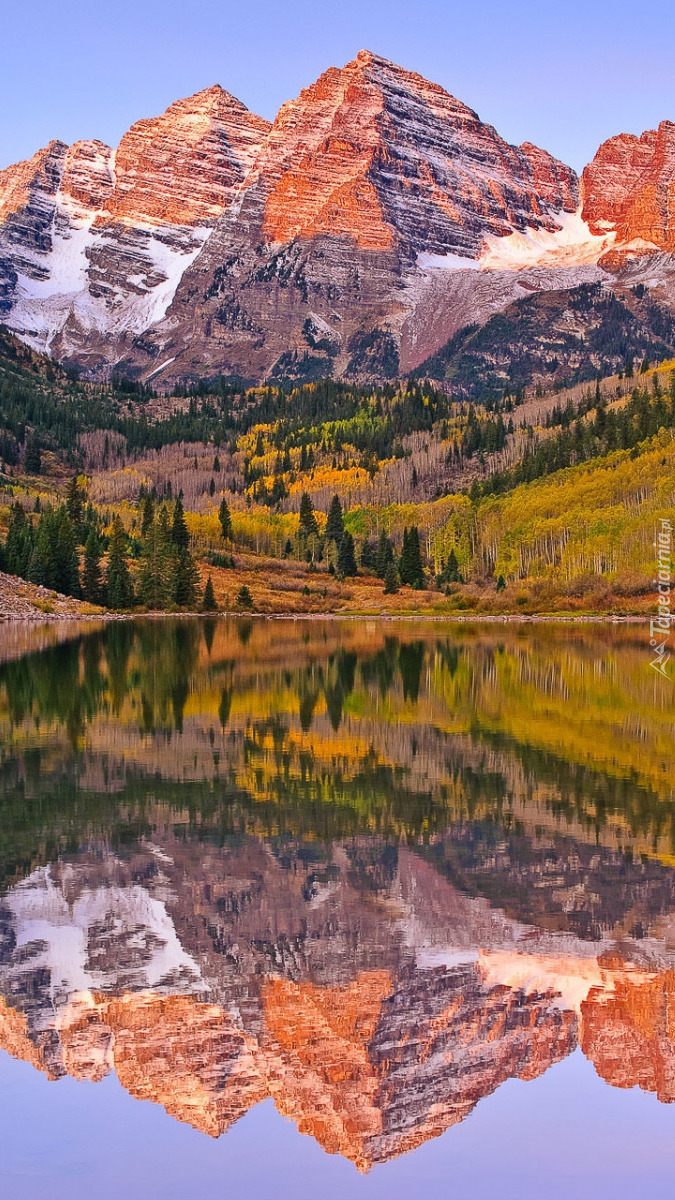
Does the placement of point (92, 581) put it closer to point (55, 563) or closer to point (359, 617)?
point (55, 563)

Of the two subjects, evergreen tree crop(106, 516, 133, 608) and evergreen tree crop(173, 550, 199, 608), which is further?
evergreen tree crop(173, 550, 199, 608)

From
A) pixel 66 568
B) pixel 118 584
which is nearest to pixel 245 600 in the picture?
pixel 118 584

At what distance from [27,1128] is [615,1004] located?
737 cm

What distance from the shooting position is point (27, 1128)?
1438 centimetres

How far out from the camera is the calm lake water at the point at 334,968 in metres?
14.0

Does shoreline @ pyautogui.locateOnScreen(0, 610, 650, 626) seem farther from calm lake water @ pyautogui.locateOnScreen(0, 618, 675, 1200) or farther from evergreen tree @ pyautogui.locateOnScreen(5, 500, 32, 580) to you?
calm lake water @ pyautogui.locateOnScreen(0, 618, 675, 1200)

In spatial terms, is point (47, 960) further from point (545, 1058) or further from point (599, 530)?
point (599, 530)

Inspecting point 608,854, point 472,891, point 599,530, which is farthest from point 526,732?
point 599,530

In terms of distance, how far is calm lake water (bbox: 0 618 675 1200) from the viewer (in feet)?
46.1

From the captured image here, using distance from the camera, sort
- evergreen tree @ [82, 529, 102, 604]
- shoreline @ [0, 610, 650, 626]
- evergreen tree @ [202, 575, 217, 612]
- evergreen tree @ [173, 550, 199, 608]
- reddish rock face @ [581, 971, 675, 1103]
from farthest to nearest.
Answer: evergreen tree @ [173, 550, 199, 608]
evergreen tree @ [202, 575, 217, 612]
evergreen tree @ [82, 529, 102, 604]
shoreline @ [0, 610, 650, 626]
reddish rock face @ [581, 971, 675, 1103]

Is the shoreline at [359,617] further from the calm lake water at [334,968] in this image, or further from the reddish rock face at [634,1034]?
the reddish rock face at [634,1034]

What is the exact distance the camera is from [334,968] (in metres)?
18.5

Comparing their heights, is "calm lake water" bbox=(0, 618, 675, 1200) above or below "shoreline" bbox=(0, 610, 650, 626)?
above

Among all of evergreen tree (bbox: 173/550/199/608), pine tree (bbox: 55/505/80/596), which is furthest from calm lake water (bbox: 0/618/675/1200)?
evergreen tree (bbox: 173/550/199/608)
